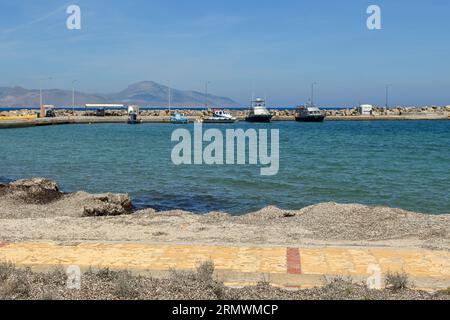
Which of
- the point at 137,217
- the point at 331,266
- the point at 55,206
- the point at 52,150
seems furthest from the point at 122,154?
the point at 331,266

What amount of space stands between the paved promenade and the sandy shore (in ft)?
2.15

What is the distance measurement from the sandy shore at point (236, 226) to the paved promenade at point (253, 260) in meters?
0.65

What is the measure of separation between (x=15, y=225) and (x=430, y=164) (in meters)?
25.0

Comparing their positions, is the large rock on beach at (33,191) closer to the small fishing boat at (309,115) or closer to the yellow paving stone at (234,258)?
the yellow paving stone at (234,258)

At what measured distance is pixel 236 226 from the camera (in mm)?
11742

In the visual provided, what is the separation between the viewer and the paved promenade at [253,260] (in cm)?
735

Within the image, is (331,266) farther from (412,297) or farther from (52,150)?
(52,150)

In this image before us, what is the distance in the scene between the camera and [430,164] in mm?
30844

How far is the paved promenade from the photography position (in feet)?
24.1

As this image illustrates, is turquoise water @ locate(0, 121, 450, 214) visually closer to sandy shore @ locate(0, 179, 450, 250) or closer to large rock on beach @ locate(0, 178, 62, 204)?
large rock on beach @ locate(0, 178, 62, 204)

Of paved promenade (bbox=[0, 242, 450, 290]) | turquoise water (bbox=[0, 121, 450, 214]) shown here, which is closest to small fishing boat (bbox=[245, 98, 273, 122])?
turquoise water (bbox=[0, 121, 450, 214])
